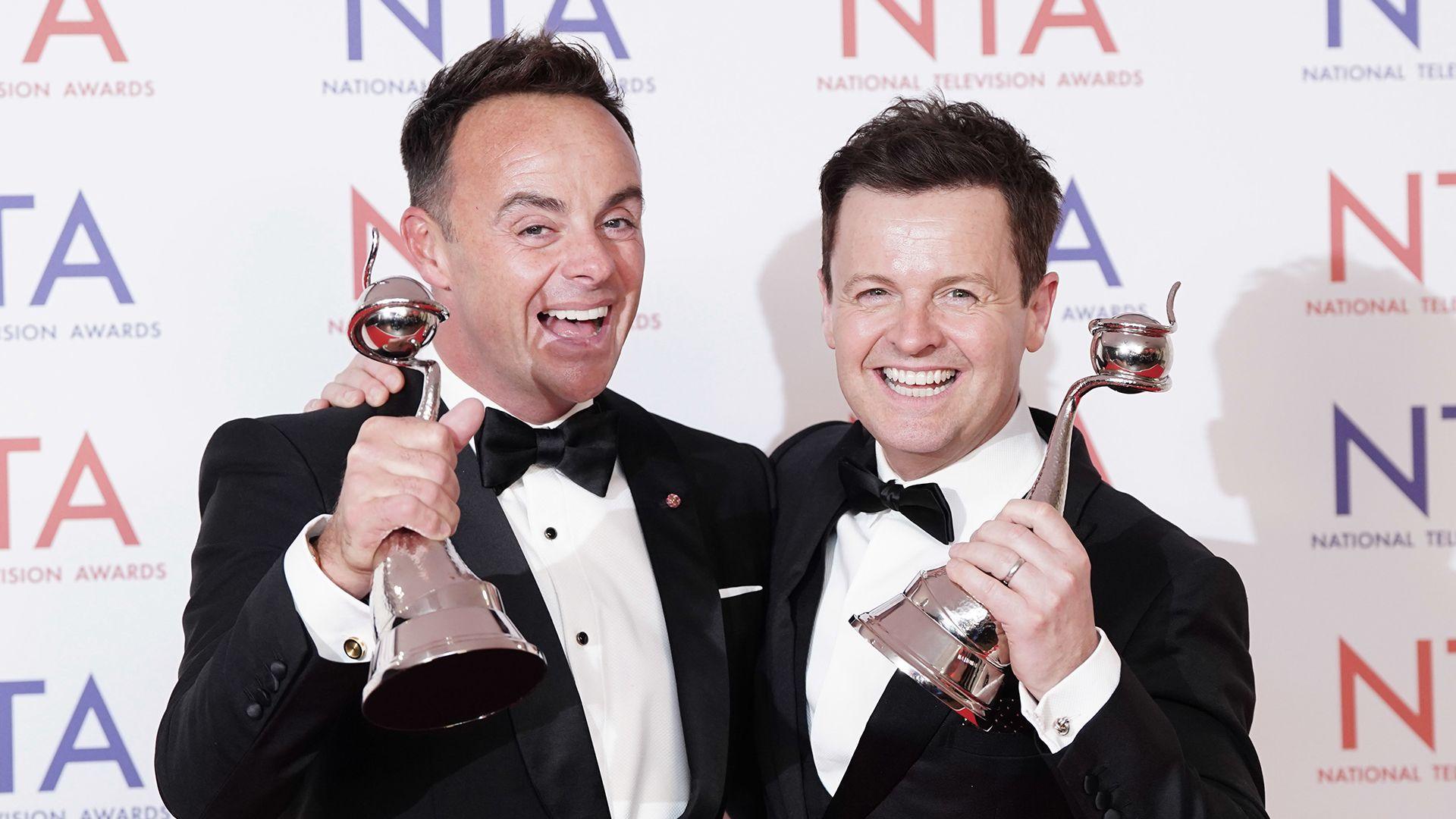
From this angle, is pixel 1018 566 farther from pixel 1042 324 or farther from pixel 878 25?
pixel 878 25

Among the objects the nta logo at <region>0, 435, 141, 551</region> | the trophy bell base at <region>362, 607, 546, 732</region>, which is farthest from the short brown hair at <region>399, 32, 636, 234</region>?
the nta logo at <region>0, 435, 141, 551</region>

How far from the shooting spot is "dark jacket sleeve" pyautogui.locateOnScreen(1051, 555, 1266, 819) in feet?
5.72

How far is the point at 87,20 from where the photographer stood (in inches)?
117

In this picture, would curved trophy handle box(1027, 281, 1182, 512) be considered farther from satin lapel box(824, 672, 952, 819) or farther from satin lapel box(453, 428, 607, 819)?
satin lapel box(453, 428, 607, 819)

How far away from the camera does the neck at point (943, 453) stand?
7.39ft

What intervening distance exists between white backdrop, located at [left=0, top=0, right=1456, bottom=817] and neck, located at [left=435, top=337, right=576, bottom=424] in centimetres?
80

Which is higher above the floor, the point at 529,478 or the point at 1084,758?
the point at 529,478

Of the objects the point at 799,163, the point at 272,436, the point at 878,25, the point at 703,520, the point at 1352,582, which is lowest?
the point at 1352,582

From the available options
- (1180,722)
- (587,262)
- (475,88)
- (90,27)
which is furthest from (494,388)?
(90,27)

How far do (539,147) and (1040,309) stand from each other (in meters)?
0.89

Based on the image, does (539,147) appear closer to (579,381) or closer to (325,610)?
(579,381)

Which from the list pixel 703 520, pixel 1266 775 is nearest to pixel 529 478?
pixel 703 520

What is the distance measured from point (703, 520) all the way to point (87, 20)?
1848 mm

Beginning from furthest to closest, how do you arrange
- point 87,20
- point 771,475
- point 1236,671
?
point 87,20 → point 771,475 → point 1236,671
